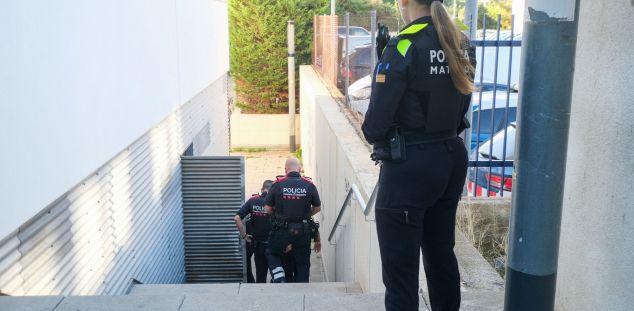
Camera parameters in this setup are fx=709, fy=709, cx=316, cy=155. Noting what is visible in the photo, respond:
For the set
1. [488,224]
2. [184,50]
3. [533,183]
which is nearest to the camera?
[533,183]

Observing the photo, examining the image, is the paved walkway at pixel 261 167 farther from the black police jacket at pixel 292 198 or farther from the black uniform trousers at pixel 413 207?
the black uniform trousers at pixel 413 207

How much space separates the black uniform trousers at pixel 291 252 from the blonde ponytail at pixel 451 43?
535 cm

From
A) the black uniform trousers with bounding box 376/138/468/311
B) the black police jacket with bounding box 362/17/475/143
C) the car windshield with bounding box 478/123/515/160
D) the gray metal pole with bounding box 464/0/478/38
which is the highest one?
the gray metal pole with bounding box 464/0/478/38

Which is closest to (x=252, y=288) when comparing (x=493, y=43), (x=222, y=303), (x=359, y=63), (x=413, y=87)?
(x=222, y=303)

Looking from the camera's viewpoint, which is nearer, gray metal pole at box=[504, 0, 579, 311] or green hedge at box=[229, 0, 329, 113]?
gray metal pole at box=[504, 0, 579, 311]

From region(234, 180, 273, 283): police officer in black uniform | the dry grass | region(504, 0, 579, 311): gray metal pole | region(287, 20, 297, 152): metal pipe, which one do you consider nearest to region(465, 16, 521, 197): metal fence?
the dry grass

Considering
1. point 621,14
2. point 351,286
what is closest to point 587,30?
point 621,14

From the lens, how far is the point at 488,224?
5527 millimetres

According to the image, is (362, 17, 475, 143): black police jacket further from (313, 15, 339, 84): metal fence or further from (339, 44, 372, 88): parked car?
(313, 15, 339, 84): metal fence

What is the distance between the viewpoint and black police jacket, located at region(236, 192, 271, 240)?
28.7 ft

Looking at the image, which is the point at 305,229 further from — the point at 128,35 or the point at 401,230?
the point at 401,230

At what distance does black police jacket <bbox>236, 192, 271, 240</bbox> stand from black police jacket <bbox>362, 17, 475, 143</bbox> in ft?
19.5

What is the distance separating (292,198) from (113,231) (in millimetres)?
2356

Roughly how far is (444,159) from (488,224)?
2757 millimetres
